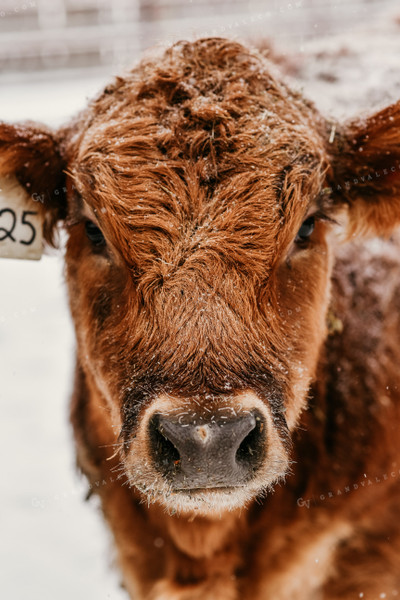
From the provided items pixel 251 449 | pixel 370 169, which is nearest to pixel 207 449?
pixel 251 449

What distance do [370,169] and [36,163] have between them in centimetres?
123

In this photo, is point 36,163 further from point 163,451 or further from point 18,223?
point 163,451

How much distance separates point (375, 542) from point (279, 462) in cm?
119

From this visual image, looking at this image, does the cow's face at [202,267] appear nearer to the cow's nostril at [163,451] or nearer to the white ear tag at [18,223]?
the cow's nostril at [163,451]

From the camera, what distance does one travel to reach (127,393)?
2006mm

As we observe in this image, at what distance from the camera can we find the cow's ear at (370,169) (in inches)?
95.3

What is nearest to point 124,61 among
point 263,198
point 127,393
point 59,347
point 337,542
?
point 263,198

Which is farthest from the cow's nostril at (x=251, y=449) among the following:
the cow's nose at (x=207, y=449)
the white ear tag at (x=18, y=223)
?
the white ear tag at (x=18, y=223)

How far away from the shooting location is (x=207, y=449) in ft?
5.56

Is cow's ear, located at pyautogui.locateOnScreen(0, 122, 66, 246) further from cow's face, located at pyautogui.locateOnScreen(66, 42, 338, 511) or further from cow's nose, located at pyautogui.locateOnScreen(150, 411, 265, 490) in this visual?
cow's nose, located at pyautogui.locateOnScreen(150, 411, 265, 490)

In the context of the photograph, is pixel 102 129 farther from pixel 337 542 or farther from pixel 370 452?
pixel 337 542

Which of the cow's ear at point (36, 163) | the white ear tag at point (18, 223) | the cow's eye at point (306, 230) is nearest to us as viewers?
the cow's eye at point (306, 230)

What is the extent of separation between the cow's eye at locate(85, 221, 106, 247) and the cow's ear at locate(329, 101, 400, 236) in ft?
2.82

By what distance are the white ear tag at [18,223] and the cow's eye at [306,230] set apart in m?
1.04
